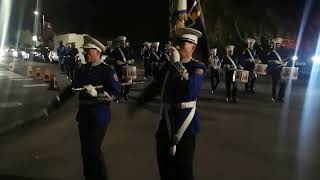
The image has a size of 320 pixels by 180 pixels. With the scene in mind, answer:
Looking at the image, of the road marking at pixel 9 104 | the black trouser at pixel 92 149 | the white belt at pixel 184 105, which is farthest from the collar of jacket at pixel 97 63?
the road marking at pixel 9 104

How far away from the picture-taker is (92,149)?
19.8ft

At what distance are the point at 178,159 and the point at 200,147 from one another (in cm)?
426

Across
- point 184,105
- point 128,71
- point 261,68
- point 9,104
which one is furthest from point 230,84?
point 184,105

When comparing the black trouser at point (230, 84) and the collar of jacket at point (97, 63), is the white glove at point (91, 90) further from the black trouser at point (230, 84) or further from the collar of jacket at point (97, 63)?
the black trouser at point (230, 84)

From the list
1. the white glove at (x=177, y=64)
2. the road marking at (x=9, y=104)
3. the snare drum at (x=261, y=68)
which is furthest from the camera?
the snare drum at (x=261, y=68)

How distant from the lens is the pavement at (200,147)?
7.45m

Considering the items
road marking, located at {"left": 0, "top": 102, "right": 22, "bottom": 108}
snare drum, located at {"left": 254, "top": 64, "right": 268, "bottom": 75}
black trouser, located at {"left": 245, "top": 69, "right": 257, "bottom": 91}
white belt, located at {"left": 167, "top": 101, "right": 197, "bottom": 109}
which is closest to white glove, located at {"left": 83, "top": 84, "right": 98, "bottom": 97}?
white belt, located at {"left": 167, "top": 101, "right": 197, "bottom": 109}

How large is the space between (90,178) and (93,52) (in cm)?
147

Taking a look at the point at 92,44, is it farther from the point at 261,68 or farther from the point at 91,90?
the point at 261,68

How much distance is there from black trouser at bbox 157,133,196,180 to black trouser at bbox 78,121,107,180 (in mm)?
1055

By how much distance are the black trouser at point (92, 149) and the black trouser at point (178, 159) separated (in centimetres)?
106

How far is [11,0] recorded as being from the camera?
359ft

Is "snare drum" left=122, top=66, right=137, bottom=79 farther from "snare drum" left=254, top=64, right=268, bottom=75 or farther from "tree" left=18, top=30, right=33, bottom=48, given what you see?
"tree" left=18, top=30, right=33, bottom=48

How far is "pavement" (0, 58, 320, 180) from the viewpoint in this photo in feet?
24.4
